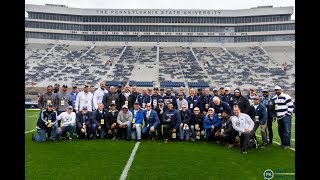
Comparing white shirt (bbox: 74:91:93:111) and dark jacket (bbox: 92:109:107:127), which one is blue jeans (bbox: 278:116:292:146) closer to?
dark jacket (bbox: 92:109:107:127)

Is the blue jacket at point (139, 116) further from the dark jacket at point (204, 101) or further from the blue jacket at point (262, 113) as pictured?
the blue jacket at point (262, 113)

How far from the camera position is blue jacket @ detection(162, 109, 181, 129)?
11.1 m

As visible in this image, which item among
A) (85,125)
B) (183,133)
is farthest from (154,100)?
(85,125)

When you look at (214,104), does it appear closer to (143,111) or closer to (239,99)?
(239,99)

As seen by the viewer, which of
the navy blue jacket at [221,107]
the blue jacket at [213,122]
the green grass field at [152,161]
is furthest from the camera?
the blue jacket at [213,122]

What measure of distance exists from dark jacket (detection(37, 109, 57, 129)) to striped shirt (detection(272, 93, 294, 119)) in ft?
22.5

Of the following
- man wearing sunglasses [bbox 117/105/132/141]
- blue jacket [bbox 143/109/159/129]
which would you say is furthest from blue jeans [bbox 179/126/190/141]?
man wearing sunglasses [bbox 117/105/132/141]

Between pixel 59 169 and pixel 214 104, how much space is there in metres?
5.77

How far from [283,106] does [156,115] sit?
3.99m

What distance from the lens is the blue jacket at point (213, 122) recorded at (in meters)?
10.9

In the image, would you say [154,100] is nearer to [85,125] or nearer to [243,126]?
[85,125]

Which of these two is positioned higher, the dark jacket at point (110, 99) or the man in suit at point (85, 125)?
the dark jacket at point (110, 99)

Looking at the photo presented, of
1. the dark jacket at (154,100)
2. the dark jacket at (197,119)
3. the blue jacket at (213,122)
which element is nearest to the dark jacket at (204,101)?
the dark jacket at (197,119)
